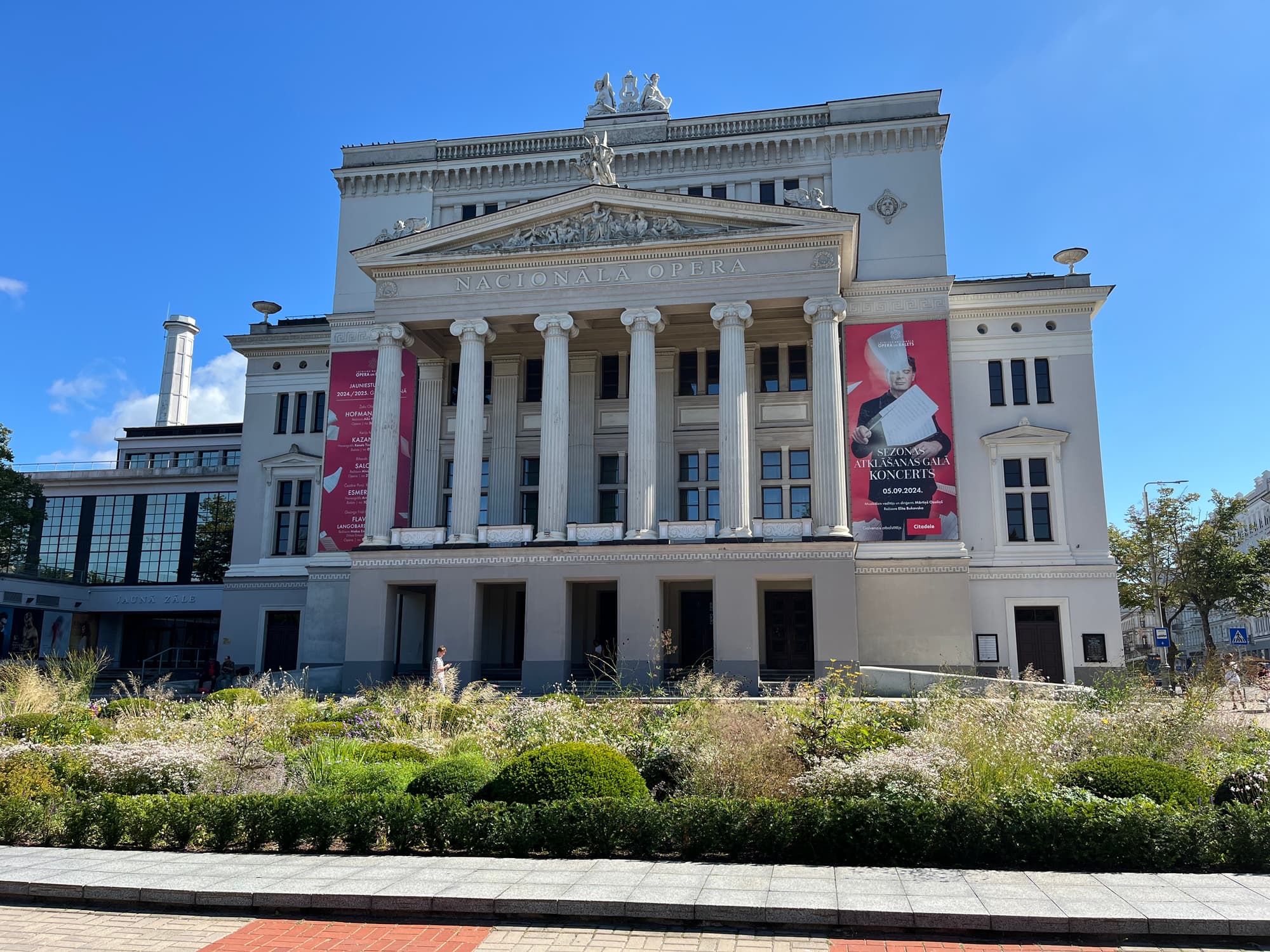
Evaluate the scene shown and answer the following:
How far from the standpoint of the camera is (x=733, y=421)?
118 ft

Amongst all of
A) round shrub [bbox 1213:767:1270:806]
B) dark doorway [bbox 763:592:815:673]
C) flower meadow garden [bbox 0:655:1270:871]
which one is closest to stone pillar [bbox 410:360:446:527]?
dark doorway [bbox 763:592:815:673]

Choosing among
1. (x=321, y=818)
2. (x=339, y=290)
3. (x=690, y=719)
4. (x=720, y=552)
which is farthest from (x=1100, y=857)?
(x=339, y=290)

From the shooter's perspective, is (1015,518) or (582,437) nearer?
(1015,518)

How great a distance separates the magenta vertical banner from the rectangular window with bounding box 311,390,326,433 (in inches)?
163

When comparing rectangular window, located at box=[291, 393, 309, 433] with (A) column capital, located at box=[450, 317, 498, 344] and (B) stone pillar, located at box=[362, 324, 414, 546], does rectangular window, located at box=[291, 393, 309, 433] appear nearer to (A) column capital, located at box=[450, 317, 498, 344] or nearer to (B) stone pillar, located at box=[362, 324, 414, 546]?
(B) stone pillar, located at box=[362, 324, 414, 546]

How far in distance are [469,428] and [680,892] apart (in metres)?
29.2

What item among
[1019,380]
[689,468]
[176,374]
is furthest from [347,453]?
[176,374]

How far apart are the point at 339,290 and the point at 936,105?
2934cm

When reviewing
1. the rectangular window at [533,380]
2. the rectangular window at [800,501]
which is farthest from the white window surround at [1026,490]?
the rectangular window at [533,380]

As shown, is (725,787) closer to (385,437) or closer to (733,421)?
(733,421)

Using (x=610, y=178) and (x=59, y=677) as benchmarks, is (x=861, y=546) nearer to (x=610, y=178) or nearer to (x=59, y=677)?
(x=610, y=178)

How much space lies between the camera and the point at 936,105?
4269 cm

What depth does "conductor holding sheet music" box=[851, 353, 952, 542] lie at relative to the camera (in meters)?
37.1

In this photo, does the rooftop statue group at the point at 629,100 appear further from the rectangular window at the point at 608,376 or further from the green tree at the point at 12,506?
the green tree at the point at 12,506
